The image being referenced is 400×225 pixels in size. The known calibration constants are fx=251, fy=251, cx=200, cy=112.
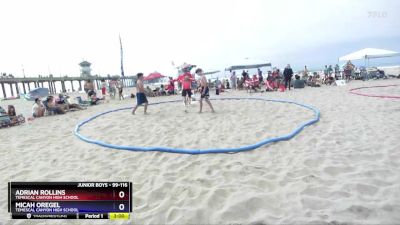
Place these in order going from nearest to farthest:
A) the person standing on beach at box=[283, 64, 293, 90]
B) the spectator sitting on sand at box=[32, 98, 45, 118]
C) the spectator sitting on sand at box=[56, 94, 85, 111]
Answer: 1. the spectator sitting on sand at box=[32, 98, 45, 118]
2. the spectator sitting on sand at box=[56, 94, 85, 111]
3. the person standing on beach at box=[283, 64, 293, 90]

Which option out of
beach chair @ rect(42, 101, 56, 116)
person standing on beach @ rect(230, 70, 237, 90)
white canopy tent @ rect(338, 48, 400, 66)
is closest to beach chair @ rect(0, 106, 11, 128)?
beach chair @ rect(42, 101, 56, 116)

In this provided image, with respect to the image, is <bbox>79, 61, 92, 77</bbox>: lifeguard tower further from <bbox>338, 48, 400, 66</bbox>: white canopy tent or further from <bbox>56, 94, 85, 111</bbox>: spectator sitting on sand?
<bbox>338, 48, 400, 66</bbox>: white canopy tent

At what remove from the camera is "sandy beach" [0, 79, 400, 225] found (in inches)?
101

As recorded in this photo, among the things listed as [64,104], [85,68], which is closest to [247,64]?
[64,104]

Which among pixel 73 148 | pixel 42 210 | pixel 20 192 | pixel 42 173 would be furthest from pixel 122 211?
pixel 73 148

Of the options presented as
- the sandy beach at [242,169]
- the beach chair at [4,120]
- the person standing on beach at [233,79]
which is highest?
the person standing on beach at [233,79]
